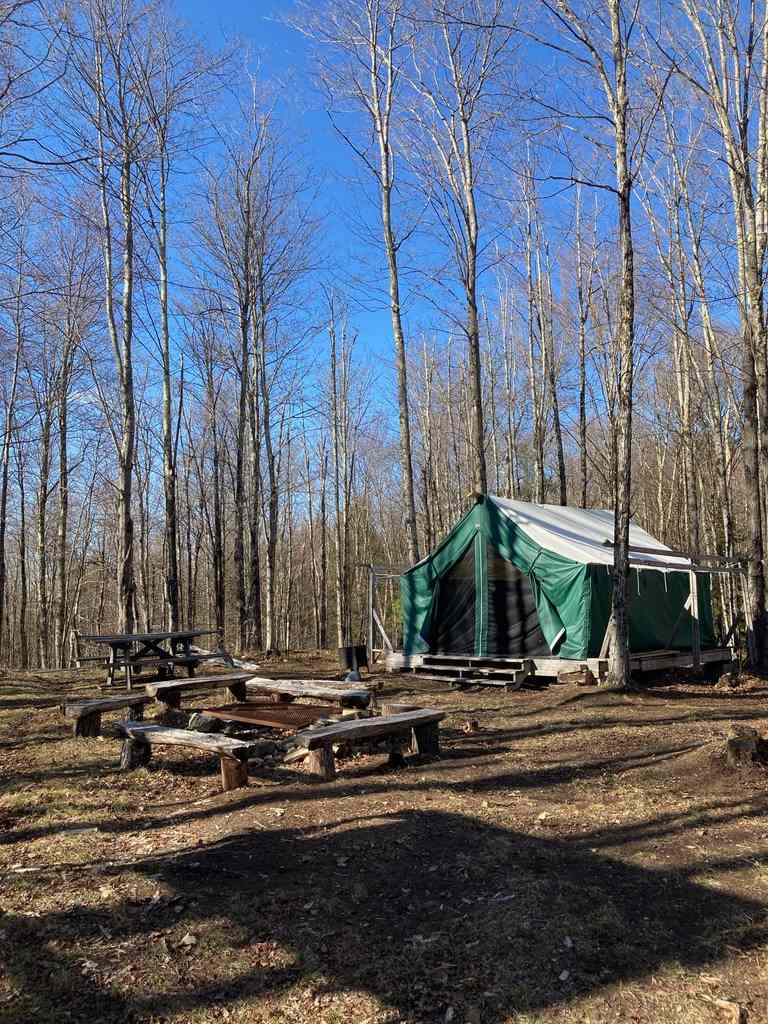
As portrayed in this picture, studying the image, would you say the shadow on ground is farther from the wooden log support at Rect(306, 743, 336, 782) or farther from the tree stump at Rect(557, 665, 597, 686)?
the tree stump at Rect(557, 665, 597, 686)

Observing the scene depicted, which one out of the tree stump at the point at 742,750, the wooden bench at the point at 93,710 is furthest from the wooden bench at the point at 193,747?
the tree stump at the point at 742,750

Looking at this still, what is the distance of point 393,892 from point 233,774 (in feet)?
6.84

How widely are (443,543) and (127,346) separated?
6.85m

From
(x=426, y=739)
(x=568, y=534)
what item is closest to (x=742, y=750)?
(x=426, y=739)

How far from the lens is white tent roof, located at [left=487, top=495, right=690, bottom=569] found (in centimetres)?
1163

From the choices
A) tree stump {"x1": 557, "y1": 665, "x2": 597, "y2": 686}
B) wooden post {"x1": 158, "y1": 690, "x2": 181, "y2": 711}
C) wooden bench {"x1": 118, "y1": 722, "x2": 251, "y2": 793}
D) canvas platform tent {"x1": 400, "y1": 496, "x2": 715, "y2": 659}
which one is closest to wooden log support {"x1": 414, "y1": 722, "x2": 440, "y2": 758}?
wooden bench {"x1": 118, "y1": 722, "x2": 251, "y2": 793}

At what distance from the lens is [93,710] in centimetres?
706

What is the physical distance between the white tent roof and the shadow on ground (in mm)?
7213

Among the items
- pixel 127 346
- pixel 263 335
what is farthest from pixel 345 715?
pixel 263 335

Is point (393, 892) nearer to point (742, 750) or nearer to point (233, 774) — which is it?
point (233, 774)

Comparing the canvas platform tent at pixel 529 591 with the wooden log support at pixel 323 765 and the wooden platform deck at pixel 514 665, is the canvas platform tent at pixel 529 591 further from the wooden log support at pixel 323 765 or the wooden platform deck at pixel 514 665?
the wooden log support at pixel 323 765

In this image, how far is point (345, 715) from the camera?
22.8 feet

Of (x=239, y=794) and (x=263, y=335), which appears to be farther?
(x=263, y=335)

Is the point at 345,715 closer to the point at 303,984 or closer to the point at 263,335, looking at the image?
the point at 303,984
